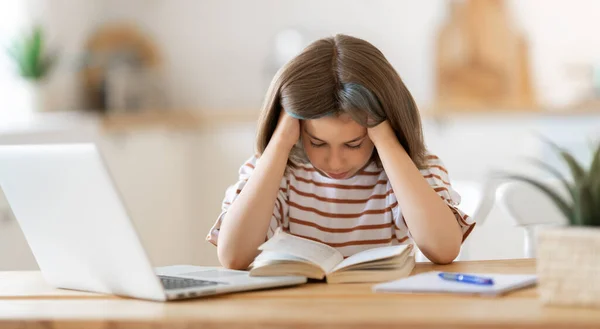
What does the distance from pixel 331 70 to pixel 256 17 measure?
2.93m

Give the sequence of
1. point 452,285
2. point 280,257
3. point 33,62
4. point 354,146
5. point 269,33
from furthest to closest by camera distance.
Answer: point 269,33
point 33,62
point 354,146
point 280,257
point 452,285

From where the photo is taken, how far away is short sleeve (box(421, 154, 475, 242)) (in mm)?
1551

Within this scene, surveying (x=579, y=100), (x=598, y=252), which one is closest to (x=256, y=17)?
(x=579, y=100)

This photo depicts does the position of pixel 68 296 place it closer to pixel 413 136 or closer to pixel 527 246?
pixel 413 136

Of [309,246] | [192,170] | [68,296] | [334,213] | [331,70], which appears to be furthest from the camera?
[192,170]

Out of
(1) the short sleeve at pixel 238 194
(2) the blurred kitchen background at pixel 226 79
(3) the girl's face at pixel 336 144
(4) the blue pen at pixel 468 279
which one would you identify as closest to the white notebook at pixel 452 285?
(4) the blue pen at pixel 468 279

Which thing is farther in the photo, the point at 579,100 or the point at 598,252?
the point at 579,100

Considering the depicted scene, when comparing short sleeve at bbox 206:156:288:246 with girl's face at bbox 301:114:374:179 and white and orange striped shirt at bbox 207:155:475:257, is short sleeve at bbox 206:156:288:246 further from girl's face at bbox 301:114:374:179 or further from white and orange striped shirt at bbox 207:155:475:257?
girl's face at bbox 301:114:374:179

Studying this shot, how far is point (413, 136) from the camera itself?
5.16ft

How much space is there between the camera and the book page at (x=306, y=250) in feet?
4.29

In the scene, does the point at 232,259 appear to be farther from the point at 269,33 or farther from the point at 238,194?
the point at 269,33

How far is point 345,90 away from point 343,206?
0.93 ft

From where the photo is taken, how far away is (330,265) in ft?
4.39

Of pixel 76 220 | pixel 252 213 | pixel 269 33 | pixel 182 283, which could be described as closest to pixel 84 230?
pixel 76 220
